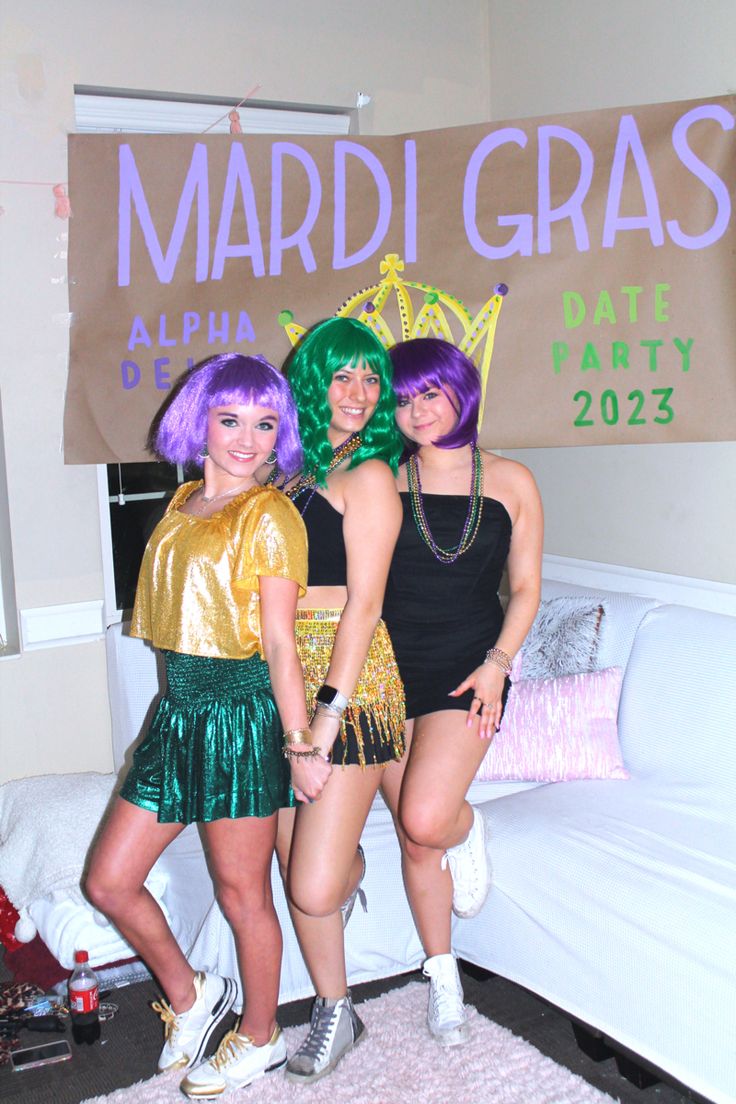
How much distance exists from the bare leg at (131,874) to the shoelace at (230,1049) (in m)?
0.20

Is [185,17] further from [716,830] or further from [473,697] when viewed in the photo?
[716,830]

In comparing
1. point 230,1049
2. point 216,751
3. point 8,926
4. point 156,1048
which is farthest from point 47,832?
point 216,751

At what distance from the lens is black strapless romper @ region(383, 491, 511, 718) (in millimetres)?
1837

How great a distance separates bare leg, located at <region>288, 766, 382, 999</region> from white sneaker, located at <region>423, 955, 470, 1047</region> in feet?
0.81

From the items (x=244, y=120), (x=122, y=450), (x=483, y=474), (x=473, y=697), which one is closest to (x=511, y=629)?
(x=473, y=697)

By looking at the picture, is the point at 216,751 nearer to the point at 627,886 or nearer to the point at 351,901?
the point at 351,901

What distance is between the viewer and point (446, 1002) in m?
1.90

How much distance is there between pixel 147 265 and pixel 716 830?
71.3 inches

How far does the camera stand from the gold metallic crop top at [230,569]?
5.21 feet

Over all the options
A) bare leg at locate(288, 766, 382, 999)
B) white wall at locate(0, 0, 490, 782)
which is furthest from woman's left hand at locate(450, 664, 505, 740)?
white wall at locate(0, 0, 490, 782)

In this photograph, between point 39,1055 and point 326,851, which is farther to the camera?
point 39,1055

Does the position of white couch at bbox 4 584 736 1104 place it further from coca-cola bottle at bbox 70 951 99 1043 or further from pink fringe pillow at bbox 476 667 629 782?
coca-cola bottle at bbox 70 951 99 1043

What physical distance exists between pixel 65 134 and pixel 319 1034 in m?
2.23

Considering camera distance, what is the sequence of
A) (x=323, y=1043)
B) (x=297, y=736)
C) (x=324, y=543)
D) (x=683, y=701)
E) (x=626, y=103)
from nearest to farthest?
(x=297, y=736), (x=324, y=543), (x=323, y=1043), (x=683, y=701), (x=626, y=103)
